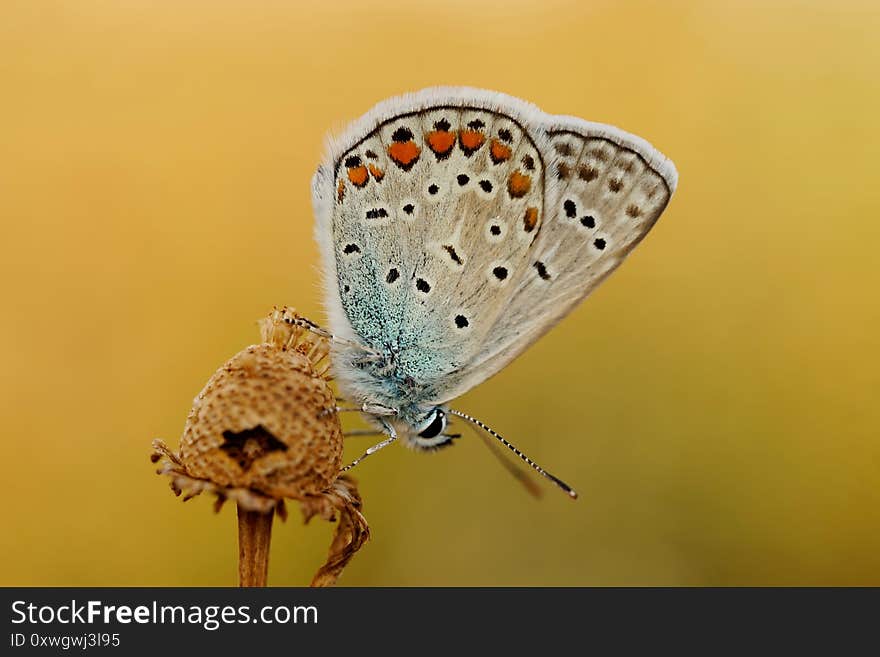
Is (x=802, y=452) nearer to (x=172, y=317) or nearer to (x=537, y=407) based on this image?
(x=537, y=407)

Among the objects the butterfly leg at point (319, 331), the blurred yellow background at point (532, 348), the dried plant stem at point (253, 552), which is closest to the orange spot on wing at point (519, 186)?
the butterfly leg at point (319, 331)

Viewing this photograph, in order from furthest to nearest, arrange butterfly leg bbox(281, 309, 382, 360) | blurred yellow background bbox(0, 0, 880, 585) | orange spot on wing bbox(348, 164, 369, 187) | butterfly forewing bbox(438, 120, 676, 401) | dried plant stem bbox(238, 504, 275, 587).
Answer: blurred yellow background bbox(0, 0, 880, 585)
orange spot on wing bbox(348, 164, 369, 187)
butterfly forewing bbox(438, 120, 676, 401)
butterfly leg bbox(281, 309, 382, 360)
dried plant stem bbox(238, 504, 275, 587)

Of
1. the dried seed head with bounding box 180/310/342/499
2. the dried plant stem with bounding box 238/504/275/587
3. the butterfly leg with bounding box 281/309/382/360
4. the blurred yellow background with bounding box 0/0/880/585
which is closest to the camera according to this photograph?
the dried plant stem with bounding box 238/504/275/587

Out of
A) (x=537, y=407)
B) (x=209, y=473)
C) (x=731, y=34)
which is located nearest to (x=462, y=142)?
(x=209, y=473)

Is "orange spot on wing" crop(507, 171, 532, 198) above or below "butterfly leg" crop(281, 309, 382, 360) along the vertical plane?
above

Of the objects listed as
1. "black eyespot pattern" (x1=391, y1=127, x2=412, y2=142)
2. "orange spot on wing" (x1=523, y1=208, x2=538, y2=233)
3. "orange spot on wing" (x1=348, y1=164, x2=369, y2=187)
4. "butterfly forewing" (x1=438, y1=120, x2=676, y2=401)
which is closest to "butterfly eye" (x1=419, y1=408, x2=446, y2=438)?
"butterfly forewing" (x1=438, y1=120, x2=676, y2=401)

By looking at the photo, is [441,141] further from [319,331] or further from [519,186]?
[319,331]

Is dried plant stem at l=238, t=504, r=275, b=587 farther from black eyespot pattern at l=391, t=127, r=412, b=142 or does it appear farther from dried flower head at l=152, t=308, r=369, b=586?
black eyespot pattern at l=391, t=127, r=412, b=142
